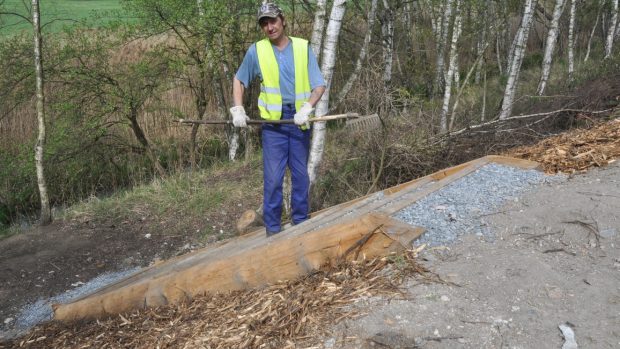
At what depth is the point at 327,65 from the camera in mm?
5277

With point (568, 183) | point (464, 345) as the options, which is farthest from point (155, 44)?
point (464, 345)

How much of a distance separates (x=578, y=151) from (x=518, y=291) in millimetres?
2388

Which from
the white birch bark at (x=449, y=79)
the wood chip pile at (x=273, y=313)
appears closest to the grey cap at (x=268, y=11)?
the wood chip pile at (x=273, y=313)

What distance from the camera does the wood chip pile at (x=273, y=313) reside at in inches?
108

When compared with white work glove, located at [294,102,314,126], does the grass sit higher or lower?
lower

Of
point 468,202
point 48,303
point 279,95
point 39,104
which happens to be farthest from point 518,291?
point 39,104

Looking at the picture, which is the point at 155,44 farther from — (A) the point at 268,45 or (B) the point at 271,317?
(B) the point at 271,317

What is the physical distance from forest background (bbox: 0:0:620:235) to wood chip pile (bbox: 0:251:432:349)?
2562mm

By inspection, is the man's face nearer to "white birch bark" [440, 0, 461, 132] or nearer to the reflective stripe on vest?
the reflective stripe on vest

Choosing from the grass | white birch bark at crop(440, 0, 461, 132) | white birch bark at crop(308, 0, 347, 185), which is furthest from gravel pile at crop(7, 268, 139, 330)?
white birch bark at crop(440, 0, 461, 132)

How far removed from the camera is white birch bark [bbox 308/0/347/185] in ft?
16.9

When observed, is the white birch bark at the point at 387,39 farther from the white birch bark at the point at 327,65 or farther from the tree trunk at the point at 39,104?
the tree trunk at the point at 39,104

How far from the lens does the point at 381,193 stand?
493 centimetres

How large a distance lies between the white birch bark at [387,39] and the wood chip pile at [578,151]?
5.79 metres
